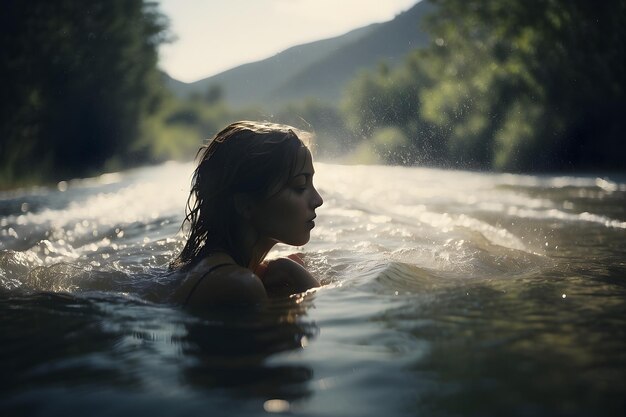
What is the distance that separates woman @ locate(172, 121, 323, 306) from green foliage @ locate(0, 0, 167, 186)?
64.1 ft

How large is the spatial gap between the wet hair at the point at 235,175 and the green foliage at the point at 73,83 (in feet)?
63.9

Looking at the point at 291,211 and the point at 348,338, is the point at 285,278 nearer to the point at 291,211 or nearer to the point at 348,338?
the point at 291,211

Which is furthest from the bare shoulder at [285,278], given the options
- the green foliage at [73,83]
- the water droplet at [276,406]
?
the green foliage at [73,83]

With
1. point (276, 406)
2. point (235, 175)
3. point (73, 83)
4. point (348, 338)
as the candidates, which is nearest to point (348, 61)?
point (73, 83)

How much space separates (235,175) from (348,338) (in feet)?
4.45

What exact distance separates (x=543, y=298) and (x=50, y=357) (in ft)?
7.48

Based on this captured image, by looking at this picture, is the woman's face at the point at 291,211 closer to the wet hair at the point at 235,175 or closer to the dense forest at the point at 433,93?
the wet hair at the point at 235,175

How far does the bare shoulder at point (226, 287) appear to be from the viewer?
11.1 feet

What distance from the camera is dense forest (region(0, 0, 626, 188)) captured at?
81.8ft

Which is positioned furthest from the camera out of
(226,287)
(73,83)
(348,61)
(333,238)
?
(348,61)

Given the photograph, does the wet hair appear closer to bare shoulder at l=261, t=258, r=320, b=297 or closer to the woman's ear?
the woman's ear

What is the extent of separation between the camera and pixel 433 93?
41469 millimetres

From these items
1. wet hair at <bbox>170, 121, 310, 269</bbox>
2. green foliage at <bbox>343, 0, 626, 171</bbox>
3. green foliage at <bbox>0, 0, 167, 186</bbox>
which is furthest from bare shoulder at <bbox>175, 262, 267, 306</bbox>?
green foliage at <bbox>343, 0, 626, 171</bbox>

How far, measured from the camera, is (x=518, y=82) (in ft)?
99.9
